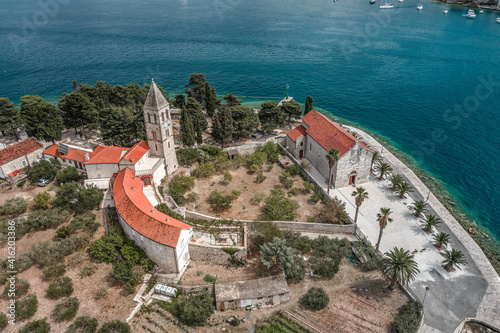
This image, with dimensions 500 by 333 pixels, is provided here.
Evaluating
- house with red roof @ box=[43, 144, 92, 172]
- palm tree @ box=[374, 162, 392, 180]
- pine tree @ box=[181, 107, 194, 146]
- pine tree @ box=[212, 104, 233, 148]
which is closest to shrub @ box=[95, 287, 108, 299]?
house with red roof @ box=[43, 144, 92, 172]

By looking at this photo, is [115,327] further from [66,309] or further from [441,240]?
[441,240]

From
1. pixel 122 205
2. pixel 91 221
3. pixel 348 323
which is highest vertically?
pixel 122 205

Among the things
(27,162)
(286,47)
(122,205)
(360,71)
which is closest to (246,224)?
(122,205)

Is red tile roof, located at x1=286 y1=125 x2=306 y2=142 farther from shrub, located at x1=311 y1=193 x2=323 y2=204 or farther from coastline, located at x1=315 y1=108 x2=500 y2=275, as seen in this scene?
coastline, located at x1=315 y1=108 x2=500 y2=275

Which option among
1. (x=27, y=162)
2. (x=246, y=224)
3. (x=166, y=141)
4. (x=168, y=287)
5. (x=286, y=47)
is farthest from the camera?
(x=286, y=47)

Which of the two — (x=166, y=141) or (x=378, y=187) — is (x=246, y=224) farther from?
(x=378, y=187)

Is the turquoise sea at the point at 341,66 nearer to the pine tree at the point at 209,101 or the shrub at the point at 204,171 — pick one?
the pine tree at the point at 209,101

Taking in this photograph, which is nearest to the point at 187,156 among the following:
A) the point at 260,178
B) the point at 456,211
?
the point at 260,178
